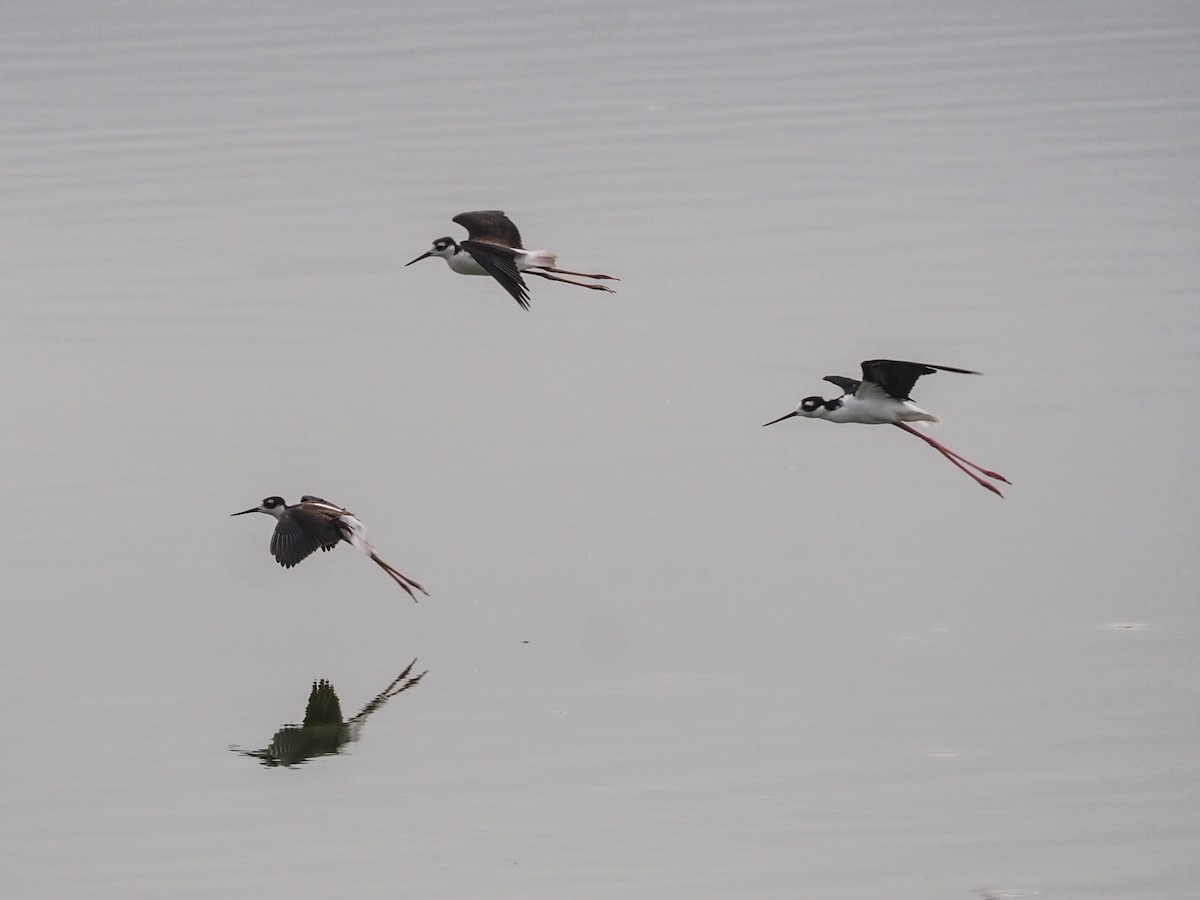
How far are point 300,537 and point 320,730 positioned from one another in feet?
4.01

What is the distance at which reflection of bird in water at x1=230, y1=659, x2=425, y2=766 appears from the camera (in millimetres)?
7695

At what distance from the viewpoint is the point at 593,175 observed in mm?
15867

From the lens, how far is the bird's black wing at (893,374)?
907cm

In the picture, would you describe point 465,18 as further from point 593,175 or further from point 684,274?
point 684,274

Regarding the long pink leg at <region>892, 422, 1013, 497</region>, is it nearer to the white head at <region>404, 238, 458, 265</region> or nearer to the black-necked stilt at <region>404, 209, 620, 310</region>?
the black-necked stilt at <region>404, 209, 620, 310</region>

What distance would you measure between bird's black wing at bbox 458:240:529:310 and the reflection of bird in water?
2444mm

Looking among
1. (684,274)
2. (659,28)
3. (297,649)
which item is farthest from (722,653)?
(659,28)

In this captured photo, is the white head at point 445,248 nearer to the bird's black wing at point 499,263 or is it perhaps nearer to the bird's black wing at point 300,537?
the bird's black wing at point 499,263

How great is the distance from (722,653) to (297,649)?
1.67 m

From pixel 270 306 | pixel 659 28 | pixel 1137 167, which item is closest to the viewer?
pixel 270 306

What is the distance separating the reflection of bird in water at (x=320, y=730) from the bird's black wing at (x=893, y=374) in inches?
96.0

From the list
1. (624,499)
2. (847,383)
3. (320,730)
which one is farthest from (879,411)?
(320,730)

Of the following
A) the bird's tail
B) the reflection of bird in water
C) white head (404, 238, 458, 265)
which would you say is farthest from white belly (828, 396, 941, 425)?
the reflection of bird in water

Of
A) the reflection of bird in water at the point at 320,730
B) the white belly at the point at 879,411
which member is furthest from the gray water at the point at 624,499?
the white belly at the point at 879,411
